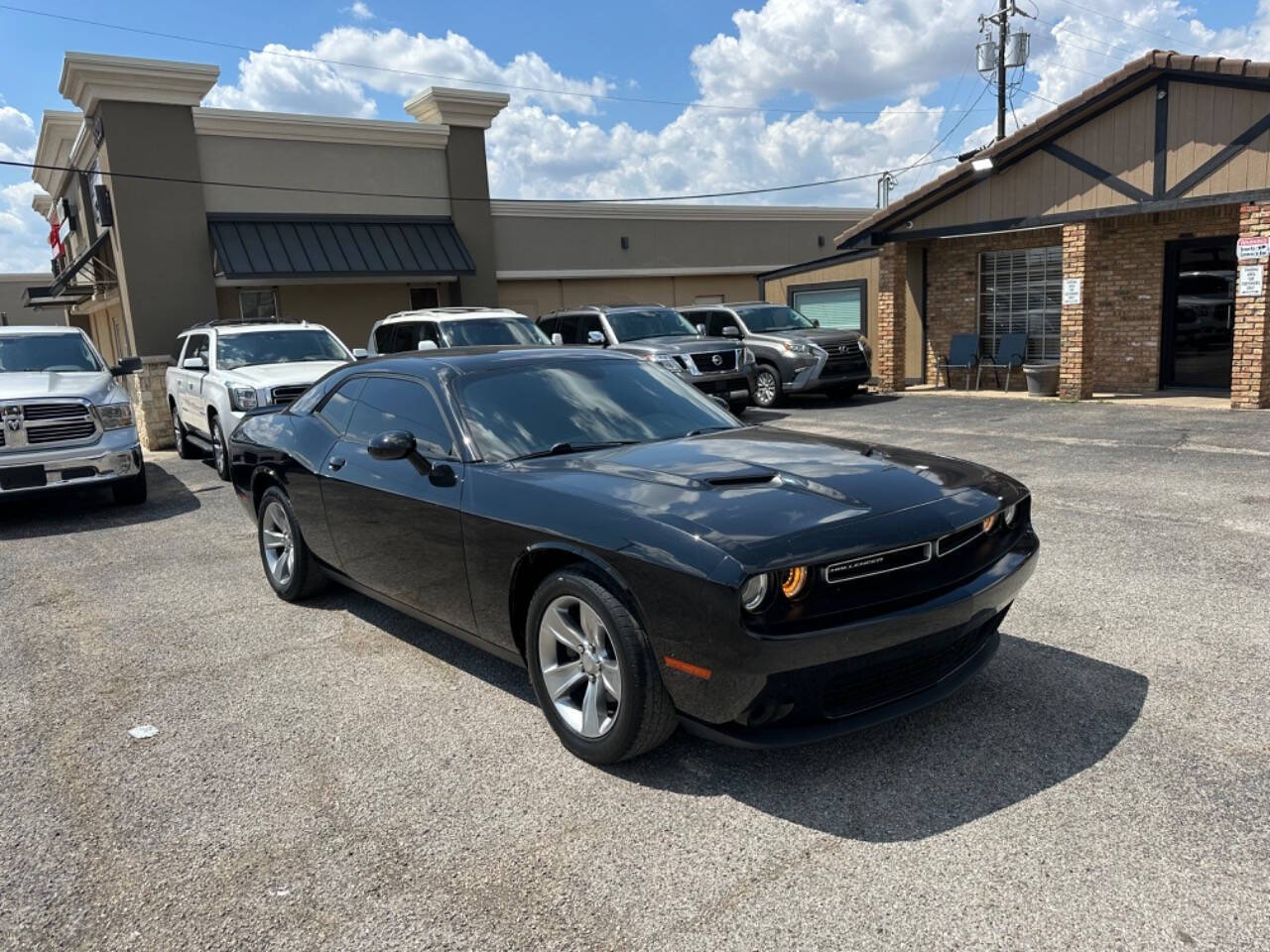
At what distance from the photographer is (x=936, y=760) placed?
3500mm

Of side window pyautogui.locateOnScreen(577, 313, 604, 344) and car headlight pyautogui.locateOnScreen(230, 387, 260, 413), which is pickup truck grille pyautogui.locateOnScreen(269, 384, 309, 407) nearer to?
car headlight pyautogui.locateOnScreen(230, 387, 260, 413)

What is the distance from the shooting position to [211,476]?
11453mm

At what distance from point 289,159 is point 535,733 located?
18.7 m

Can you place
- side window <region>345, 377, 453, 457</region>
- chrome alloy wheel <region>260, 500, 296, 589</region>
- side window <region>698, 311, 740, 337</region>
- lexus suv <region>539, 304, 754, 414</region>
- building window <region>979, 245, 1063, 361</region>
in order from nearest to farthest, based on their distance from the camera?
1. side window <region>345, 377, 453, 457</region>
2. chrome alloy wheel <region>260, 500, 296, 589</region>
3. lexus suv <region>539, 304, 754, 414</region>
4. building window <region>979, 245, 1063, 361</region>
5. side window <region>698, 311, 740, 337</region>

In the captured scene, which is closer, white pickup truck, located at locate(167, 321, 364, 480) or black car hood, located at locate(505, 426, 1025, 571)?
black car hood, located at locate(505, 426, 1025, 571)

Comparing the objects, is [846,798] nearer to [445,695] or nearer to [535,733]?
[535,733]

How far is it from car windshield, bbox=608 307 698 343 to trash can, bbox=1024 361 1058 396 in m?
5.84

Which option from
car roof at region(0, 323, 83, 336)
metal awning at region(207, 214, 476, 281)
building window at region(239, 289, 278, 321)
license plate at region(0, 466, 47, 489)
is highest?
metal awning at region(207, 214, 476, 281)

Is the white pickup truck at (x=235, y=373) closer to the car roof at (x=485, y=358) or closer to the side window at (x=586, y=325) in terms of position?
the side window at (x=586, y=325)

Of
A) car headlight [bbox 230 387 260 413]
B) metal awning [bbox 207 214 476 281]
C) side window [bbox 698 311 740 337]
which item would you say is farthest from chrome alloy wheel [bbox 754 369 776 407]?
car headlight [bbox 230 387 260 413]

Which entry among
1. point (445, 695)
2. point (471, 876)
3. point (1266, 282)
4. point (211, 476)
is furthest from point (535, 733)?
point (1266, 282)

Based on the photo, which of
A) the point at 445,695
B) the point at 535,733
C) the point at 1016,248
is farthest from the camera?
the point at 1016,248

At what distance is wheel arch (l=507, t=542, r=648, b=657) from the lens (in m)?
3.33

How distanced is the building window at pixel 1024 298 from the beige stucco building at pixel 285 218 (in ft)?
35.8
